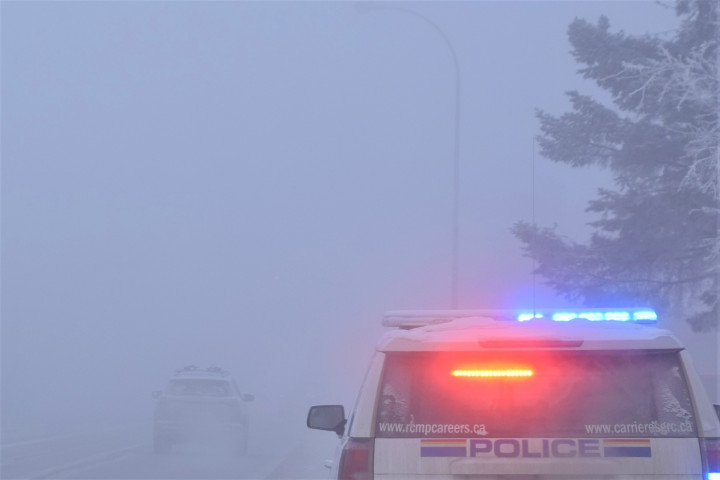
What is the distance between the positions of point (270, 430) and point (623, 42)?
701 inches

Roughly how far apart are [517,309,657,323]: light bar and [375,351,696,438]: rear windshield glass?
0.74m

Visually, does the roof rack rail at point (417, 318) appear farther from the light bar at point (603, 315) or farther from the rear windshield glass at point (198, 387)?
the rear windshield glass at point (198, 387)

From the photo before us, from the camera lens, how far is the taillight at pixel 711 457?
494 centimetres

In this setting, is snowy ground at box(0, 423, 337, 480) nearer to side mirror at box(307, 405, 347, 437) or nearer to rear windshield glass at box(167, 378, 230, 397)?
rear windshield glass at box(167, 378, 230, 397)

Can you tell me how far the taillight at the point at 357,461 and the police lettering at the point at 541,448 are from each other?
1.56 ft

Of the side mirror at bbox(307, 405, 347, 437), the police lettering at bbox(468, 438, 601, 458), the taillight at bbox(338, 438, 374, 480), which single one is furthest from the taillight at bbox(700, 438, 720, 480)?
the side mirror at bbox(307, 405, 347, 437)

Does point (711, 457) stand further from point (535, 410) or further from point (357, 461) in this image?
point (357, 461)

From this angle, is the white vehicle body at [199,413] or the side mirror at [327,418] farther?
the white vehicle body at [199,413]

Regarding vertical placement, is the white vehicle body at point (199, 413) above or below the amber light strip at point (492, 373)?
below

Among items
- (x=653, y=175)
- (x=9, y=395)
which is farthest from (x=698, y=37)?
(x=9, y=395)

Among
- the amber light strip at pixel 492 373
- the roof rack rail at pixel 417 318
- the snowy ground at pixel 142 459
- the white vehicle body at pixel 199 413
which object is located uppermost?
the roof rack rail at pixel 417 318

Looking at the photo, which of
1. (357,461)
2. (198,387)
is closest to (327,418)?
(357,461)

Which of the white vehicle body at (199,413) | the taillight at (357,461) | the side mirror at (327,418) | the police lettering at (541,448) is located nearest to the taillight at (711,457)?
the police lettering at (541,448)

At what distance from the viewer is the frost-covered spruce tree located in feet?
69.3
